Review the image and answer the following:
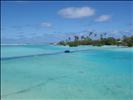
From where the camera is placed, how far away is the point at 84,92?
22.3ft

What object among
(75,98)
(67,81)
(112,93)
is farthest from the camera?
(67,81)

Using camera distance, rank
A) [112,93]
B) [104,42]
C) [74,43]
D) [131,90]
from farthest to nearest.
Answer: [74,43], [104,42], [131,90], [112,93]

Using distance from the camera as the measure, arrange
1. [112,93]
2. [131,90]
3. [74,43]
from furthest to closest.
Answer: [74,43]
[131,90]
[112,93]

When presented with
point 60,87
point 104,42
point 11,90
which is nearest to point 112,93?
point 60,87

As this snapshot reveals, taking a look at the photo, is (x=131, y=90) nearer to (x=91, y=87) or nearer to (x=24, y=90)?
(x=91, y=87)

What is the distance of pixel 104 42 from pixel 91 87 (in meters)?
38.5

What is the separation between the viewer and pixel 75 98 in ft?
20.2

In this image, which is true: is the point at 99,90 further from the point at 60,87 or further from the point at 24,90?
the point at 24,90

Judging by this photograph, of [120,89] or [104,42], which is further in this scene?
[104,42]

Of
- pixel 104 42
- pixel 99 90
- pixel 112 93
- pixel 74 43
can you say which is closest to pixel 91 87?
pixel 99 90

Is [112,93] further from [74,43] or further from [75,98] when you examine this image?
[74,43]

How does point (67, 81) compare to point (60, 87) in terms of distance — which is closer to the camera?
point (60, 87)

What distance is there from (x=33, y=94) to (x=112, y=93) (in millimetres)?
2190

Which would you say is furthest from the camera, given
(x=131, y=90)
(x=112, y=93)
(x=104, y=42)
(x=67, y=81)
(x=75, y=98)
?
(x=104, y=42)
